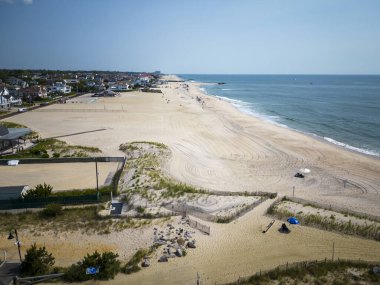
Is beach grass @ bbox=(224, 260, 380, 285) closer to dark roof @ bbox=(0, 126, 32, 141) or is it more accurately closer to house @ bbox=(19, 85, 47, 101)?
dark roof @ bbox=(0, 126, 32, 141)

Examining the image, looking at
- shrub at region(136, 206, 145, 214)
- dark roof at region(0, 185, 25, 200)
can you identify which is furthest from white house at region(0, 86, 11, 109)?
shrub at region(136, 206, 145, 214)

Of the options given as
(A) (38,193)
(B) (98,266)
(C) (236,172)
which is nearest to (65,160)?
(A) (38,193)

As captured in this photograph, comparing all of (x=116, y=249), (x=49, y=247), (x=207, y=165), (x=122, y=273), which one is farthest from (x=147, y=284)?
(x=207, y=165)

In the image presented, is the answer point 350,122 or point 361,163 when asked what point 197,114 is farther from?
point 361,163

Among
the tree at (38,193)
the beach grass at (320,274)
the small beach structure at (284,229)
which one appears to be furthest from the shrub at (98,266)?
the small beach structure at (284,229)

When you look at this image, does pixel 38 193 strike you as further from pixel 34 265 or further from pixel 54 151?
pixel 54 151

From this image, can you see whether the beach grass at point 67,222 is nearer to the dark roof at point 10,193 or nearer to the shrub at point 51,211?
the shrub at point 51,211
